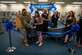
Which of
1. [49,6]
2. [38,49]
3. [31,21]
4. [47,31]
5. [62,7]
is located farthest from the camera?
[62,7]

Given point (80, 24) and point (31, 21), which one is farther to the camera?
point (31, 21)

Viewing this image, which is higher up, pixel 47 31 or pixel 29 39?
pixel 47 31

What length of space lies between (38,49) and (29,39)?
1211 mm

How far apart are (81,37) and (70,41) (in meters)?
0.79

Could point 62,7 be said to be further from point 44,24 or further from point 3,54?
point 3,54

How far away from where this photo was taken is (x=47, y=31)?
17.2 feet

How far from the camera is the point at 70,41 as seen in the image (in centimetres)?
534

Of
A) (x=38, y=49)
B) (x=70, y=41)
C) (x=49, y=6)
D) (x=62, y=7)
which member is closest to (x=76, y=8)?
(x=62, y=7)

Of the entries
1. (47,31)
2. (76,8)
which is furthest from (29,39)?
(76,8)

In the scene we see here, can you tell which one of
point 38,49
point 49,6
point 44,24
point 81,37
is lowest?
point 38,49

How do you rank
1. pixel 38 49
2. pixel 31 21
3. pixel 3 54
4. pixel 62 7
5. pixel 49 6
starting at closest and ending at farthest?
pixel 3 54 → pixel 38 49 → pixel 31 21 → pixel 49 6 → pixel 62 7

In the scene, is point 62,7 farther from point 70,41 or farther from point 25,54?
point 25,54

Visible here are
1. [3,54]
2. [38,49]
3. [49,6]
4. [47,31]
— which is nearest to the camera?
[3,54]

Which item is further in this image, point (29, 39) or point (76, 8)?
point (76, 8)
